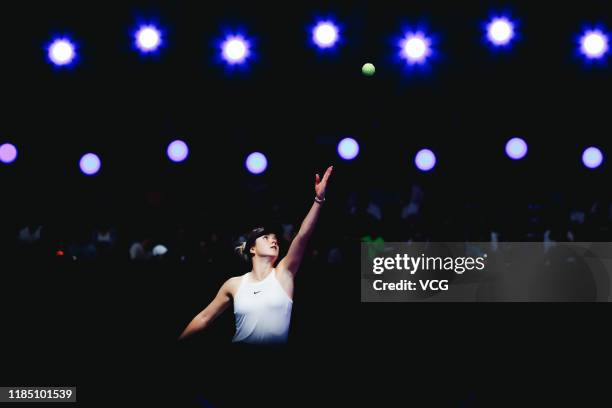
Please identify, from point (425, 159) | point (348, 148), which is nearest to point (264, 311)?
point (348, 148)

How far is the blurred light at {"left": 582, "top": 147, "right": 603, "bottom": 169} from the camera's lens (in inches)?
367

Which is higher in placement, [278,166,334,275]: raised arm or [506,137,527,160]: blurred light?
[506,137,527,160]: blurred light

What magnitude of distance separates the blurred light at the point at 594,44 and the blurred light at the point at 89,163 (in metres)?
6.07

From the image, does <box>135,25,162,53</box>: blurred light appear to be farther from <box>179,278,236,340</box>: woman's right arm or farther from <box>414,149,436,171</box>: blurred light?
<box>179,278,236,340</box>: woman's right arm

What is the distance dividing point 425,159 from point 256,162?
220 centimetres

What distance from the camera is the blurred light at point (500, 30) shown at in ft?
26.4

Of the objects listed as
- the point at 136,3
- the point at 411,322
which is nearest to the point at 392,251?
the point at 411,322

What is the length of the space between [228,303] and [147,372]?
136cm

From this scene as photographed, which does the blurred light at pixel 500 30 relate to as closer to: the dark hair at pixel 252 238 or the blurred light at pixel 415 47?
the blurred light at pixel 415 47

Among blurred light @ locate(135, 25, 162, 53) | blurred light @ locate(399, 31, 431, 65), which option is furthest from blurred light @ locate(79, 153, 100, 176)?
blurred light @ locate(399, 31, 431, 65)

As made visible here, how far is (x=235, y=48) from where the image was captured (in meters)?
8.40

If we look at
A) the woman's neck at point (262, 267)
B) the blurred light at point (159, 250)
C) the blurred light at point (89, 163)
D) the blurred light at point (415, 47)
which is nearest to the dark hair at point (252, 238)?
the woman's neck at point (262, 267)

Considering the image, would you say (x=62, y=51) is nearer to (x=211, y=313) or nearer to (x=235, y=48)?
(x=235, y=48)

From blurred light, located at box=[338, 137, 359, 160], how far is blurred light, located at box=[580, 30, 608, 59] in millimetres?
2861
